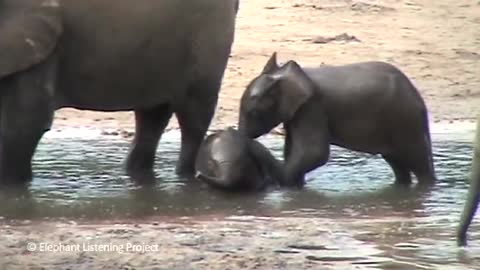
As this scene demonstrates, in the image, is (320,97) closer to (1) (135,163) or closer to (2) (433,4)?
(1) (135,163)

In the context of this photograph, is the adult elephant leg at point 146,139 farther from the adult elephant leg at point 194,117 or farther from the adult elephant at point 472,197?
the adult elephant at point 472,197

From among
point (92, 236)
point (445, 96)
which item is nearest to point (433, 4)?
point (445, 96)

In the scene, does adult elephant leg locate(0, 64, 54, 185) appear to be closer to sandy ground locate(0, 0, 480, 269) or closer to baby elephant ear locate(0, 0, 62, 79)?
baby elephant ear locate(0, 0, 62, 79)

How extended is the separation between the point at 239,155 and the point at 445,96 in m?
5.16

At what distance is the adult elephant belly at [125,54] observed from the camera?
8.00 metres

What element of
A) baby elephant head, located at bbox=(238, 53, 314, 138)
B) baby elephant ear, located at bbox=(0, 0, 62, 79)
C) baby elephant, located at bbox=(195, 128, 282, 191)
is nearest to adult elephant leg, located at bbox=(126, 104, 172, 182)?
baby elephant, located at bbox=(195, 128, 282, 191)

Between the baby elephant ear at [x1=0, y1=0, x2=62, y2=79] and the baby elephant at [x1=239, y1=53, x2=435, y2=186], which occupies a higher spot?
the baby elephant ear at [x1=0, y1=0, x2=62, y2=79]

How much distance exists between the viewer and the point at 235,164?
7.89m

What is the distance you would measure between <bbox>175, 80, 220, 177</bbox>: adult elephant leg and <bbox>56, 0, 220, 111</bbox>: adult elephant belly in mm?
86

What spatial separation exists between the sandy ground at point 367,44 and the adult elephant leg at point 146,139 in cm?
207

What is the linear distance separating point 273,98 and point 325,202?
929mm

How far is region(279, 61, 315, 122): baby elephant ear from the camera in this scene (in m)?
8.07

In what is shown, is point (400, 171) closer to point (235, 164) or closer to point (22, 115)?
point (235, 164)
